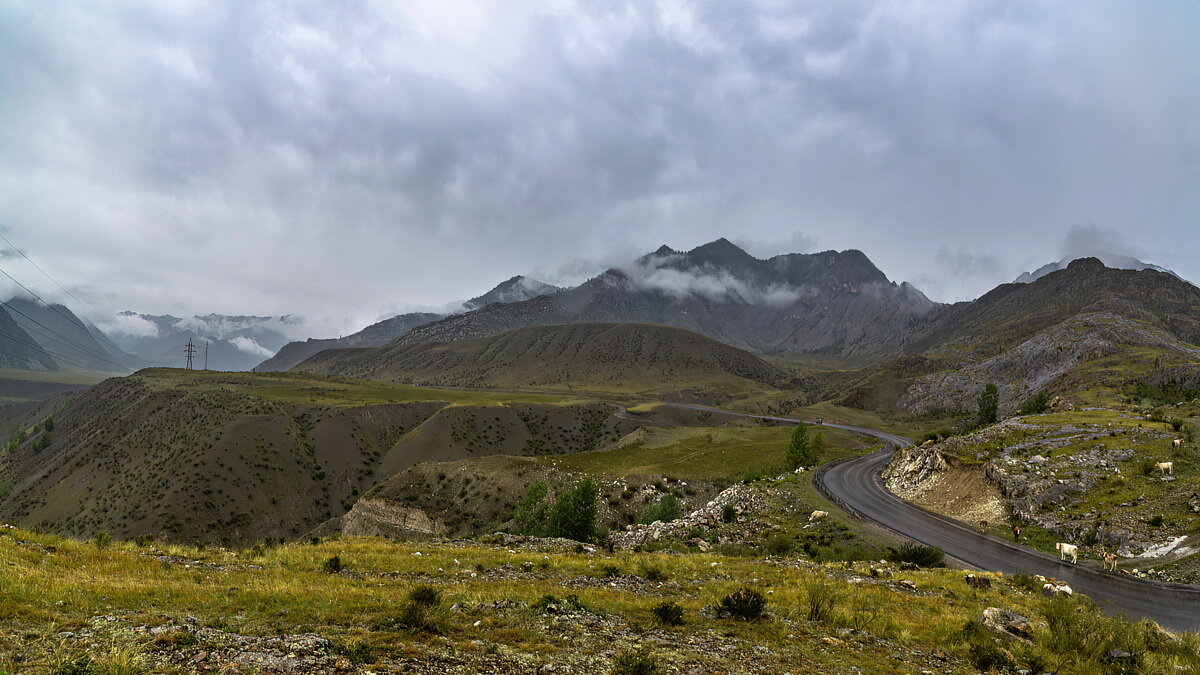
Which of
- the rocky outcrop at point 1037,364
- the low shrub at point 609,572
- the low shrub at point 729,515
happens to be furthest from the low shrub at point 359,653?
the rocky outcrop at point 1037,364

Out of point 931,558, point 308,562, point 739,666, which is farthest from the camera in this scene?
point 931,558

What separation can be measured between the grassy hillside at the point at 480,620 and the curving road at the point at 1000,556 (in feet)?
21.0

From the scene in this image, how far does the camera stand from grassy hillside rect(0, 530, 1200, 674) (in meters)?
7.90

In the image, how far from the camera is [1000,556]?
90.7 ft

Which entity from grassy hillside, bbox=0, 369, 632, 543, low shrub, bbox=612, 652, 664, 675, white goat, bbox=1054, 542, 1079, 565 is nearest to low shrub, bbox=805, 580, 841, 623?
low shrub, bbox=612, 652, 664, 675

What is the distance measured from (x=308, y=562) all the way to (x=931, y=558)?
2915 centimetres

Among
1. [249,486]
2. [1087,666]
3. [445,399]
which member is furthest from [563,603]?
[445,399]

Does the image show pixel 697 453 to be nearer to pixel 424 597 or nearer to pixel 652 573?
pixel 652 573

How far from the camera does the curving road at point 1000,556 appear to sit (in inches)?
767

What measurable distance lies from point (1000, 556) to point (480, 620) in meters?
32.5

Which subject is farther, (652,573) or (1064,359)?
(1064,359)

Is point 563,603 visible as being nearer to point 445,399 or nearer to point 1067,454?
point 1067,454

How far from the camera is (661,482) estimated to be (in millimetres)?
58219

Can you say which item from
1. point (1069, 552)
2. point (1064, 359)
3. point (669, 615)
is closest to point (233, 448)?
point (669, 615)
